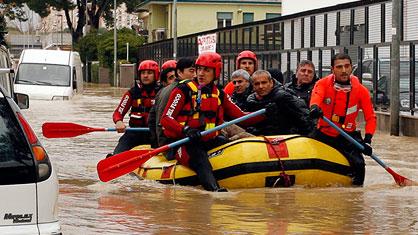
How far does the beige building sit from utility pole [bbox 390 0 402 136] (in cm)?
4917

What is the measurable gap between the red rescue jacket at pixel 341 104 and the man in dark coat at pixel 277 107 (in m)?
0.29

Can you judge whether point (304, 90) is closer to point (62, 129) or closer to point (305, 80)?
point (305, 80)

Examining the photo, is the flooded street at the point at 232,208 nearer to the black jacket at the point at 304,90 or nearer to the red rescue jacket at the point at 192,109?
the red rescue jacket at the point at 192,109

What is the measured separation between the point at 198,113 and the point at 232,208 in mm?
1678

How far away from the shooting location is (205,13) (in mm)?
72688

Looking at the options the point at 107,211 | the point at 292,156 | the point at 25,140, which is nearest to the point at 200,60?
the point at 292,156

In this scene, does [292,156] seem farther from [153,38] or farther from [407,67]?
[153,38]

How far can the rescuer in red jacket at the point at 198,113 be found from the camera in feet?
37.2

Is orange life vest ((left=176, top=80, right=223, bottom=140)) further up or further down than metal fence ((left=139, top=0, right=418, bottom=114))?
further down

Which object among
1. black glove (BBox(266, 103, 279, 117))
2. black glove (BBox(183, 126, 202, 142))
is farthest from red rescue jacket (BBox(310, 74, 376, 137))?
black glove (BBox(183, 126, 202, 142))

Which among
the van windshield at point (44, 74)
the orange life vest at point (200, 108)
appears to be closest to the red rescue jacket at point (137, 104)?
the orange life vest at point (200, 108)

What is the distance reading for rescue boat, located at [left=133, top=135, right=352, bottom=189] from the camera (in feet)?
37.7

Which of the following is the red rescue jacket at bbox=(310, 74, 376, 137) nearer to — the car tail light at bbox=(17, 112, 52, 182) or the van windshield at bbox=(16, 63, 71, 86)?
the car tail light at bbox=(17, 112, 52, 182)

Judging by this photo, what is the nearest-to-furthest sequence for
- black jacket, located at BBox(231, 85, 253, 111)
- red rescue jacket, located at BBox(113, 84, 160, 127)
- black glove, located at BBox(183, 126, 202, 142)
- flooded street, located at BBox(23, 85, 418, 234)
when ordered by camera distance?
flooded street, located at BBox(23, 85, 418, 234)
black glove, located at BBox(183, 126, 202, 142)
black jacket, located at BBox(231, 85, 253, 111)
red rescue jacket, located at BBox(113, 84, 160, 127)
